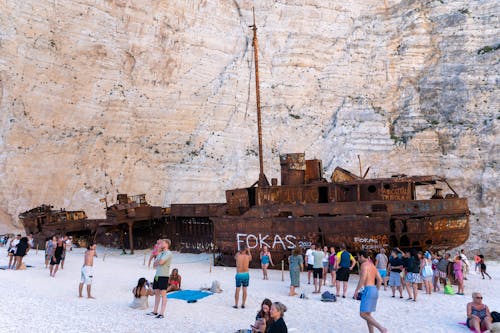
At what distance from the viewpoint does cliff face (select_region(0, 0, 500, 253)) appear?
29.0 metres

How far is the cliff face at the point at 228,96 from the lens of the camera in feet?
95.1

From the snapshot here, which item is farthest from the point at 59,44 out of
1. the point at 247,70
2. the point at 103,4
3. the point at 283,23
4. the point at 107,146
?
the point at 283,23

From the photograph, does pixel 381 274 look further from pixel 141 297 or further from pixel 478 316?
pixel 141 297

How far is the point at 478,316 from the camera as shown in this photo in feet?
24.8

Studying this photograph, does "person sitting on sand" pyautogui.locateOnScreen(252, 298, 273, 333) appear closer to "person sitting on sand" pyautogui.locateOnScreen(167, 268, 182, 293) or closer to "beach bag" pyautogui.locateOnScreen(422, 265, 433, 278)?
"person sitting on sand" pyautogui.locateOnScreen(167, 268, 182, 293)

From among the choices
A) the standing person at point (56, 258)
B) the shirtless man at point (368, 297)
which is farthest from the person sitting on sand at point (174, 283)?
the shirtless man at point (368, 297)

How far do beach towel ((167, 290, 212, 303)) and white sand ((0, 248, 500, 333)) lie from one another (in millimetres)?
239

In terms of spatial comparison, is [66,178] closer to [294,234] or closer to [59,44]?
[59,44]

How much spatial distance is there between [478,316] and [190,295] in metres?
6.07

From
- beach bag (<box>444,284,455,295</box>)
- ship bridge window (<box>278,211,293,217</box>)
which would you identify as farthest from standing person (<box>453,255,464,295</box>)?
ship bridge window (<box>278,211,293,217</box>)

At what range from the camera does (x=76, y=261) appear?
667 inches

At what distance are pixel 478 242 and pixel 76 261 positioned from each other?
2234cm

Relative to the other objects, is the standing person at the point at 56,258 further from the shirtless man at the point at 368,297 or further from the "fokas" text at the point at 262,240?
the shirtless man at the point at 368,297

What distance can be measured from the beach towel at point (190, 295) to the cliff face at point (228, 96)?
1882 cm
